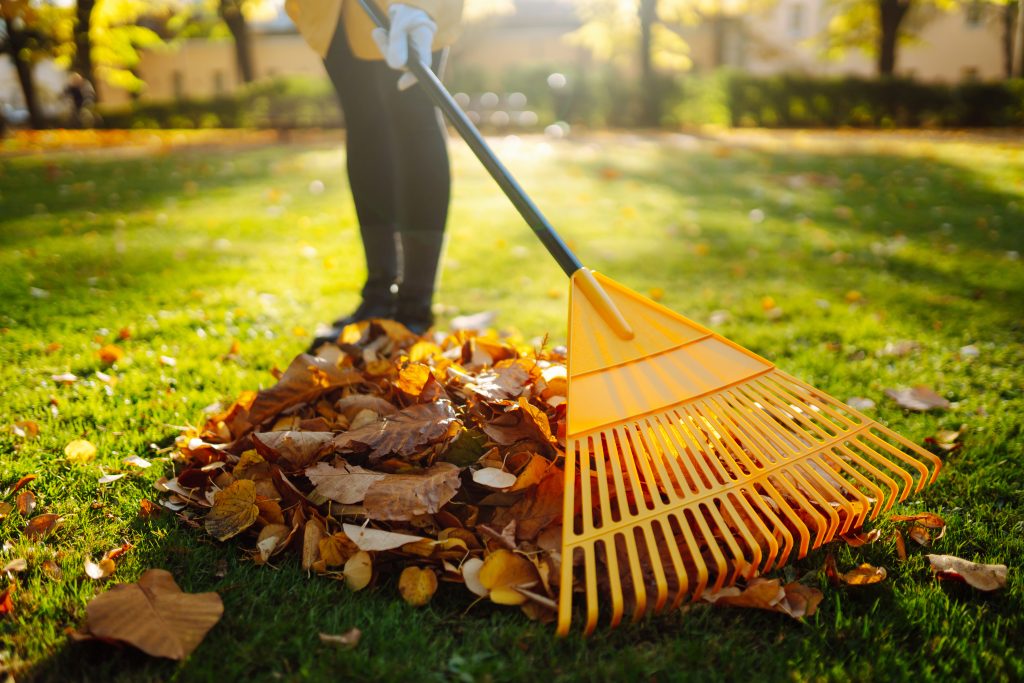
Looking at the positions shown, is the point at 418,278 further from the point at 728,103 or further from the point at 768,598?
the point at 728,103

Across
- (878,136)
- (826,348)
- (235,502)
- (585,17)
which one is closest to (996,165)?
(878,136)

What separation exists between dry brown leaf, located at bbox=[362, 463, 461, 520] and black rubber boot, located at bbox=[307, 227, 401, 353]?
1096 millimetres

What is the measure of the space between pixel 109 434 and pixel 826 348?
240cm

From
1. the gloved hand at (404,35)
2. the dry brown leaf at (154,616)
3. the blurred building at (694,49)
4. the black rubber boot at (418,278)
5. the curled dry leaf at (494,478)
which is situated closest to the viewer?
→ the dry brown leaf at (154,616)

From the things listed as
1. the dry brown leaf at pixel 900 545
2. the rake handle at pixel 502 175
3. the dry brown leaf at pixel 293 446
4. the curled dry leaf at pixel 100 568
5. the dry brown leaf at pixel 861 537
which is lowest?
the dry brown leaf at pixel 900 545

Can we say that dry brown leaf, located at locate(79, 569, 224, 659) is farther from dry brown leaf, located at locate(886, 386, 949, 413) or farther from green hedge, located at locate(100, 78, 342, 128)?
green hedge, located at locate(100, 78, 342, 128)

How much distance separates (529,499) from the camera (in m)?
1.54

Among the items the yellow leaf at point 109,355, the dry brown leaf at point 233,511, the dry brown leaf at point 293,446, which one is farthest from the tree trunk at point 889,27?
the dry brown leaf at point 233,511

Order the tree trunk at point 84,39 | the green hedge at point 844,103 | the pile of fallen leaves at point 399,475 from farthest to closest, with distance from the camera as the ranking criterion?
1. the tree trunk at point 84,39
2. the green hedge at point 844,103
3. the pile of fallen leaves at point 399,475

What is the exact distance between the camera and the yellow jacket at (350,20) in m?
2.23

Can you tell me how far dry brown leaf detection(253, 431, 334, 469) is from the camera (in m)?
1.67

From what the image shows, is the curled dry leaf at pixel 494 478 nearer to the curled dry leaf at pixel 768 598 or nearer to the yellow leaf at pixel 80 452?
the curled dry leaf at pixel 768 598

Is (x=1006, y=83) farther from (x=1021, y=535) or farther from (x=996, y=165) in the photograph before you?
(x=1021, y=535)

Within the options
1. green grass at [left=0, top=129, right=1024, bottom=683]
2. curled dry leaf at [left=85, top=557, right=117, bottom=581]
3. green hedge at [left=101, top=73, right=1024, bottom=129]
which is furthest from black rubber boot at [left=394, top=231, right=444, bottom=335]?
green hedge at [left=101, top=73, right=1024, bottom=129]
